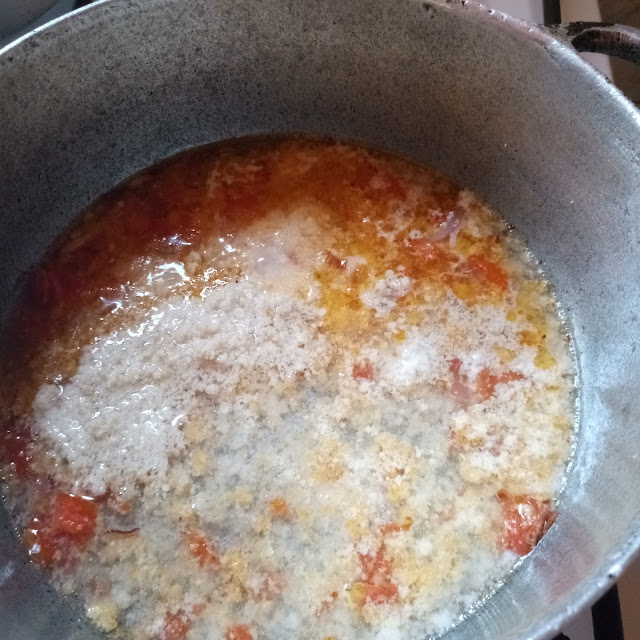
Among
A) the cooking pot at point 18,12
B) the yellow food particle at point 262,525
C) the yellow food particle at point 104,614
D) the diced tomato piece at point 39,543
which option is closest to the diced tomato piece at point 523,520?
the yellow food particle at point 262,525

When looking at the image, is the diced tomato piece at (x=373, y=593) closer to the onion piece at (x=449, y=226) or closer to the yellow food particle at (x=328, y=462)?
the yellow food particle at (x=328, y=462)

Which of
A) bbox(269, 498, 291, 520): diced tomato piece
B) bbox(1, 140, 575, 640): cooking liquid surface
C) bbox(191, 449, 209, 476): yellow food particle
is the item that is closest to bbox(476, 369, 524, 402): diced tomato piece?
bbox(1, 140, 575, 640): cooking liquid surface

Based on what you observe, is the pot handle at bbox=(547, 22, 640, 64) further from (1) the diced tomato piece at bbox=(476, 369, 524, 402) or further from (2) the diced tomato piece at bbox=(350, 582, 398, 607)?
(2) the diced tomato piece at bbox=(350, 582, 398, 607)

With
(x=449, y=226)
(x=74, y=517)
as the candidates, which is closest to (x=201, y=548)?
(x=74, y=517)

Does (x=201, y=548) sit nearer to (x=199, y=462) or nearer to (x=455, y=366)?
(x=199, y=462)

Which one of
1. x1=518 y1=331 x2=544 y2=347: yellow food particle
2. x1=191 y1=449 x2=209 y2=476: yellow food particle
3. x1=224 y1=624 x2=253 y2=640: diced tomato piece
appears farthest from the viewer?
x1=518 y1=331 x2=544 y2=347: yellow food particle
